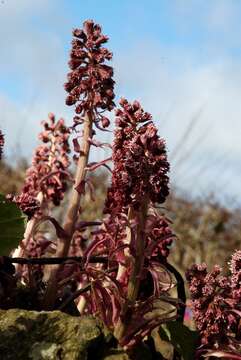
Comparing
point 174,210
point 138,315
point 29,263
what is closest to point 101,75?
point 29,263

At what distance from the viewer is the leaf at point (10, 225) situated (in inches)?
70.2

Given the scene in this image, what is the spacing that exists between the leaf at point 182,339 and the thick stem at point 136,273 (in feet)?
0.64

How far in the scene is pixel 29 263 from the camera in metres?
1.89

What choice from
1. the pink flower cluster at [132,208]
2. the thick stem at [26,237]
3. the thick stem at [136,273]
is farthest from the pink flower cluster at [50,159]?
the thick stem at [136,273]

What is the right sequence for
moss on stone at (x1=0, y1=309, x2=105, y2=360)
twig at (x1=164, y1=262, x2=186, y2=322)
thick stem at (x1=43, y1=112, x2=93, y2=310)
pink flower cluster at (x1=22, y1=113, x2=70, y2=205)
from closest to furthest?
moss on stone at (x1=0, y1=309, x2=105, y2=360)
twig at (x1=164, y1=262, x2=186, y2=322)
thick stem at (x1=43, y1=112, x2=93, y2=310)
pink flower cluster at (x1=22, y1=113, x2=70, y2=205)

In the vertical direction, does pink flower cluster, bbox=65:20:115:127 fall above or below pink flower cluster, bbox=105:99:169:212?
above

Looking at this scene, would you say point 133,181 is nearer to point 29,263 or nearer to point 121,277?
point 121,277

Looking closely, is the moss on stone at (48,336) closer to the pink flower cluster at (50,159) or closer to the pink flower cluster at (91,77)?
the pink flower cluster at (91,77)

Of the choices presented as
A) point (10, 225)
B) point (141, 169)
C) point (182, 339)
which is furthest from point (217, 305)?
point (10, 225)

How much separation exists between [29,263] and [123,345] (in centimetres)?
36

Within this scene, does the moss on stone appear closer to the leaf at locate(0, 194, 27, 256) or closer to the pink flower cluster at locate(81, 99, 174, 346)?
the pink flower cluster at locate(81, 99, 174, 346)

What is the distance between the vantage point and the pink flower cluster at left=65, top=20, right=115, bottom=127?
2188mm

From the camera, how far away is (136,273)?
5.50ft

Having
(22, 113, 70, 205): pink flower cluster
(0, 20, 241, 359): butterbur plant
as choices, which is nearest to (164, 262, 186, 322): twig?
(0, 20, 241, 359): butterbur plant
